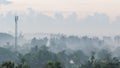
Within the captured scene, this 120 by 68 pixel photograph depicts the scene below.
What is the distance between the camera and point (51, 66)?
33719mm

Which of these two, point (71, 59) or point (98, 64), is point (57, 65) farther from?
point (71, 59)

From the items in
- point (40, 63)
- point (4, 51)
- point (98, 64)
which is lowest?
point (4, 51)

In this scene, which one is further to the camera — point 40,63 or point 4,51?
point 4,51

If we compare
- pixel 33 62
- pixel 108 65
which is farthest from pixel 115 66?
pixel 33 62

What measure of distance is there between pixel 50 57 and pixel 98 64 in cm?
3439

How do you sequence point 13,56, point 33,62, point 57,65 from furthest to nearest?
point 13,56 < point 33,62 < point 57,65

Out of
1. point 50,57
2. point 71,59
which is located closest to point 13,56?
point 71,59

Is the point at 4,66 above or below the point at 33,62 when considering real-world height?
above

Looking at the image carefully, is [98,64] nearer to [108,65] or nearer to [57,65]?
[108,65]

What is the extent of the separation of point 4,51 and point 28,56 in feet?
117

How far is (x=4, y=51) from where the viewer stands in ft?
393

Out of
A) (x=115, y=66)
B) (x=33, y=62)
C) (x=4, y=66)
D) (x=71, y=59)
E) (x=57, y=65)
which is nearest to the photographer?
(x=4, y=66)

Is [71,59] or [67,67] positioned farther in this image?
[71,59]

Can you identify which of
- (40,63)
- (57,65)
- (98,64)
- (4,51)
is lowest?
(4,51)
